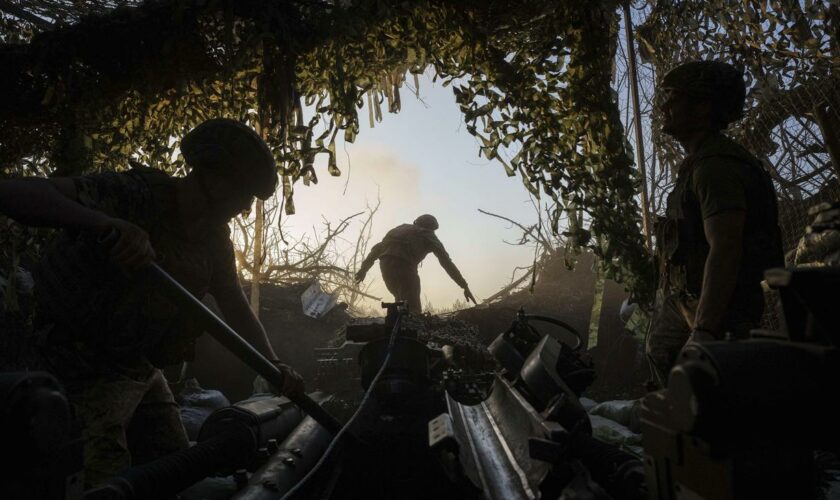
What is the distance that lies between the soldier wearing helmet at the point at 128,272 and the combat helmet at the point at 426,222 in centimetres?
754

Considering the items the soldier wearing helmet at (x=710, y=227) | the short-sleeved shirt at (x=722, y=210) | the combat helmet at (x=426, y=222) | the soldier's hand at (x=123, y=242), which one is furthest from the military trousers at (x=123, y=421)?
the combat helmet at (x=426, y=222)

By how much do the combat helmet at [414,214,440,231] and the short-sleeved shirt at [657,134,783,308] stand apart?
763cm

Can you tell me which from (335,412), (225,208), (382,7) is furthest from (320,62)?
(335,412)

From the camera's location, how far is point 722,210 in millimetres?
2336

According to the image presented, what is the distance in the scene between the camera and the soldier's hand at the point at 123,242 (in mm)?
1862

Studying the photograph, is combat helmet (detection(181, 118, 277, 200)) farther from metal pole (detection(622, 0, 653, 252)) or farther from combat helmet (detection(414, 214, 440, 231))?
combat helmet (detection(414, 214, 440, 231))

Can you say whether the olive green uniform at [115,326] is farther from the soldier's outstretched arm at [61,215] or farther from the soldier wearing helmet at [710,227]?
the soldier wearing helmet at [710,227]

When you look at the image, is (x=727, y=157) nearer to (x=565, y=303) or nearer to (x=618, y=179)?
(x=618, y=179)

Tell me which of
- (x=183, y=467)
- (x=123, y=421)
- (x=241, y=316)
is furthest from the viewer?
(x=241, y=316)

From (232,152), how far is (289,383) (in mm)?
1210

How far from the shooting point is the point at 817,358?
992mm

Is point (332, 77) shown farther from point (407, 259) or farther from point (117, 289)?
point (407, 259)

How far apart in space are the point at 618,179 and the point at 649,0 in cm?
262

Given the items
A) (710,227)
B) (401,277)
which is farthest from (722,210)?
(401,277)
